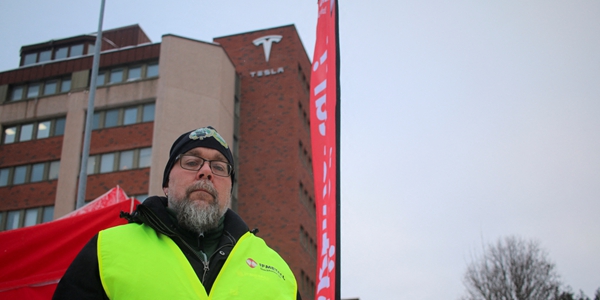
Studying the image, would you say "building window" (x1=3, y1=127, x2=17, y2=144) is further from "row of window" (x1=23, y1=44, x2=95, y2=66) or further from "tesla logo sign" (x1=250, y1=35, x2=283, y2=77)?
"tesla logo sign" (x1=250, y1=35, x2=283, y2=77)

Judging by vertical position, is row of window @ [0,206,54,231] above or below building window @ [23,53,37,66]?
below

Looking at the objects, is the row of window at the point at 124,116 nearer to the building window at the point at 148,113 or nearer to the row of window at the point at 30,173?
the building window at the point at 148,113

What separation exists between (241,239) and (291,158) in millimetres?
38787

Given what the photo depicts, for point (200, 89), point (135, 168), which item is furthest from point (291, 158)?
point (135, 168)

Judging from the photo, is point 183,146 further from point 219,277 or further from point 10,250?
point 10,250

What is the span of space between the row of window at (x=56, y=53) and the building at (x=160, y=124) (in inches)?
7.4

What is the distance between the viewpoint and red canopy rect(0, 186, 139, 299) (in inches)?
260

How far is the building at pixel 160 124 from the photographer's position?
37406mm

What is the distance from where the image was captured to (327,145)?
6520mm

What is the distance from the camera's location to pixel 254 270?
2770mm

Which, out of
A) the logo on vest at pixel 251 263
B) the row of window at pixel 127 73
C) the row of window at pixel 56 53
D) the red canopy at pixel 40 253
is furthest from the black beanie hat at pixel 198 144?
the row of window at pixel 56 53

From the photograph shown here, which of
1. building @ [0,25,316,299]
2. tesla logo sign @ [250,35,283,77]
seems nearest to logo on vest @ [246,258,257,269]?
building @ [0,25,316,299]

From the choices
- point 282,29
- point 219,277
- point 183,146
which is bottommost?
point 219,277

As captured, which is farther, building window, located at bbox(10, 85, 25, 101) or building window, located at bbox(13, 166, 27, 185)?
building window, located at bbox(10, 85, 25, 101)
